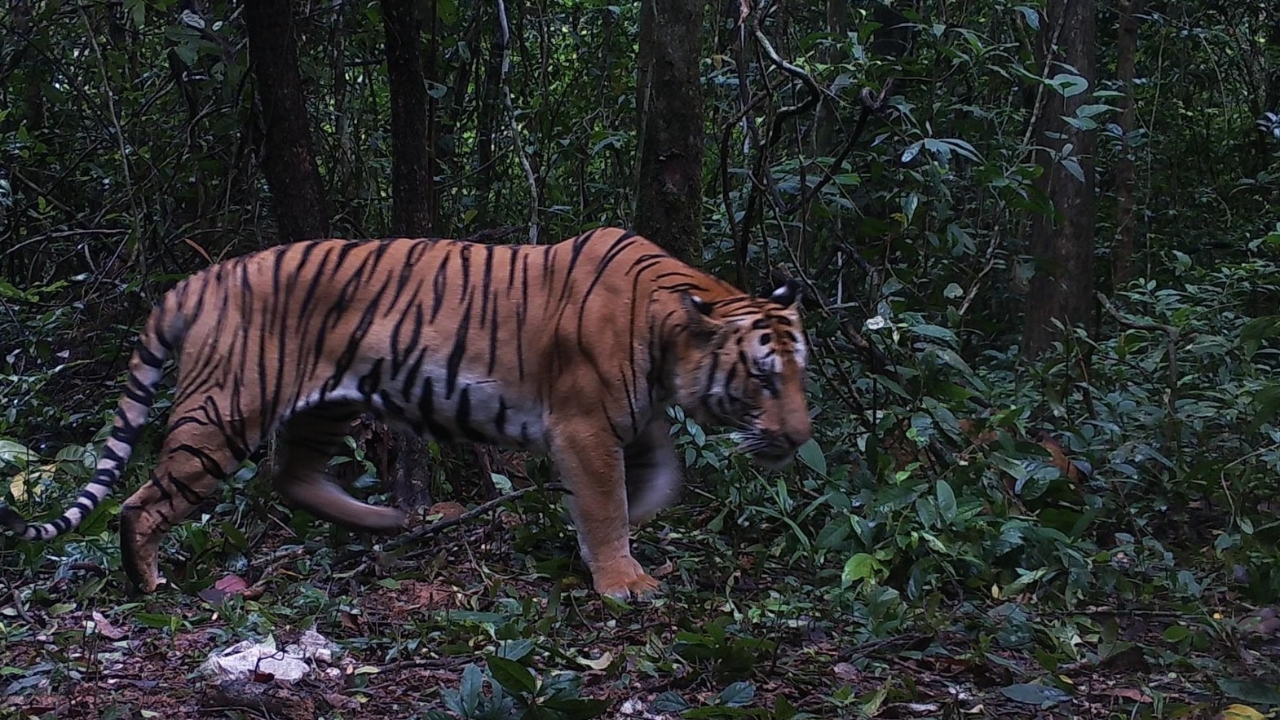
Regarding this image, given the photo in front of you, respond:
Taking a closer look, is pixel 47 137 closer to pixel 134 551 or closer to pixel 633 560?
pixel 134 551

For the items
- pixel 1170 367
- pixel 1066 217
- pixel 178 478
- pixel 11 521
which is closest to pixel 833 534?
pixel 1170 367

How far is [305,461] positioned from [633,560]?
155 centimetres

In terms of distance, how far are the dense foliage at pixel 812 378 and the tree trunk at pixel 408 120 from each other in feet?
1.66

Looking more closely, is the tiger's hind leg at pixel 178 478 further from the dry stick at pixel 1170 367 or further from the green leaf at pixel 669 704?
the dry stick at pixel 1170 367

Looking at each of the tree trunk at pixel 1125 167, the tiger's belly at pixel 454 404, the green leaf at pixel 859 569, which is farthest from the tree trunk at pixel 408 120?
the tree trunk at pixel 1125 167

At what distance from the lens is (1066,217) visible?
7.82 m

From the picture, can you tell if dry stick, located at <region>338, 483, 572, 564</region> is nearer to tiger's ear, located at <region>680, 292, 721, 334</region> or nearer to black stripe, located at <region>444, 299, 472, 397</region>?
black stripe, located at <region>444, 299, 472, 397</region>

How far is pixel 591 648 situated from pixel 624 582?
23.2 inches

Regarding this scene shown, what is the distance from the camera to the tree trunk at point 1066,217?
25.7ft

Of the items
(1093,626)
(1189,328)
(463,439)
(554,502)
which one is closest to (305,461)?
(463,439)

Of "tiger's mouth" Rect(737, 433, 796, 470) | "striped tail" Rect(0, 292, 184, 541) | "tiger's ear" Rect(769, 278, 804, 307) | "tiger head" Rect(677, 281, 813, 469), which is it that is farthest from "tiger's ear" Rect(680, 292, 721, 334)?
"striped tail" Rect(0, 292, 184, 541)

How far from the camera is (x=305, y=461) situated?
4.84m

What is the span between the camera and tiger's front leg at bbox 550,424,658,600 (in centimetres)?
420

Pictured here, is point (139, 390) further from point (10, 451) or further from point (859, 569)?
point (859, 569)
